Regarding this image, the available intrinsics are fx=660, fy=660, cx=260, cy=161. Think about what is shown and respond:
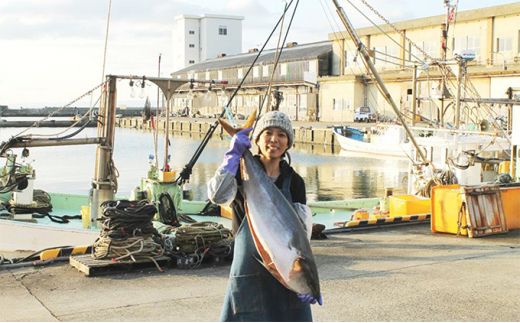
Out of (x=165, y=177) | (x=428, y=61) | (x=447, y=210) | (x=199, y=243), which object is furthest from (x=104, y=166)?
(x=428, y=61)

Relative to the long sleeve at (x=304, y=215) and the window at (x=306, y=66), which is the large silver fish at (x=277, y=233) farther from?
the window at (x=306, y=66)

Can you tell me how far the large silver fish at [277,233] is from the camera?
356 centimetres

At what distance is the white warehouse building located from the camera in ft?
291

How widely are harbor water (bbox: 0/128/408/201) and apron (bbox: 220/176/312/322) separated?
67.6 feet

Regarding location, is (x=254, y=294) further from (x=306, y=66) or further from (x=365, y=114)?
(x=306, y=66)

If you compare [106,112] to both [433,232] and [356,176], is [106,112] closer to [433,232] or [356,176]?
[433,232]

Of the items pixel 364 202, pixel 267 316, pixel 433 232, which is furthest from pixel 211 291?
pixel 364 202

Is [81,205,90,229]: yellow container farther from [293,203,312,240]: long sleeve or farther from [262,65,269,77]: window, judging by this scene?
[262,65,269,77]: window

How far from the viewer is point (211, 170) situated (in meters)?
36.5

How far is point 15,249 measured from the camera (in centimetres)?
1159

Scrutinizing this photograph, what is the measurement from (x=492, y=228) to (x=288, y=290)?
700 centimetres

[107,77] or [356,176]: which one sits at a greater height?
[107,77]

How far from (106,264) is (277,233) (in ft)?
13.6

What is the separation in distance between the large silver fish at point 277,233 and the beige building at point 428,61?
103 feet
